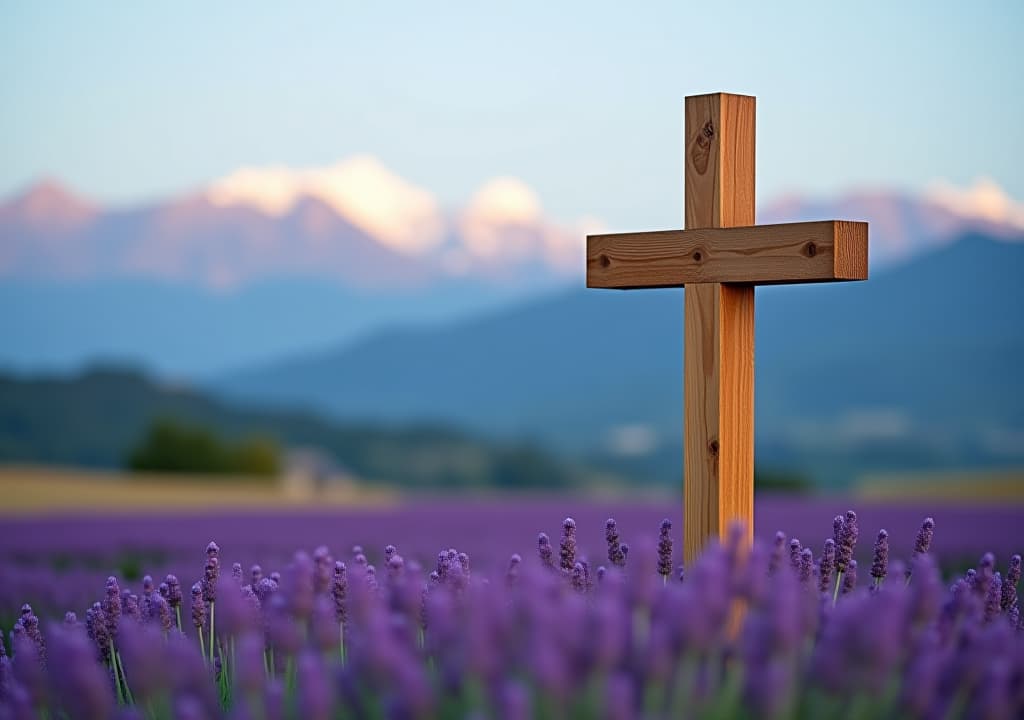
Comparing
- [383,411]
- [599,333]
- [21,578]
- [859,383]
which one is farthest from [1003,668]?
[599,333]

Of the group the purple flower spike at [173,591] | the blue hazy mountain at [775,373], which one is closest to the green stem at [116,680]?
the purple flower spike at [173,591]

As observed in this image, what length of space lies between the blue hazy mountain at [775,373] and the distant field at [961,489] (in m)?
29.7

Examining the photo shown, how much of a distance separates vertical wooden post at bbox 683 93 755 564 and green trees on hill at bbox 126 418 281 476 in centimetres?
3396

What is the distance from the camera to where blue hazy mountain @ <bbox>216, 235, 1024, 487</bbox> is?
80.5 metres

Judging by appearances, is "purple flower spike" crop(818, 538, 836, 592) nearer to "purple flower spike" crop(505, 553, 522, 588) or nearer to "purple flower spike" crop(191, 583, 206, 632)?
"purple flower spike" crop(505, 553, 522, 588)

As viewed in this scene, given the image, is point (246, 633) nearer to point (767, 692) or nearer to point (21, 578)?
point (767, 692)

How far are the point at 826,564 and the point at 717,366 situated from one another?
60cm

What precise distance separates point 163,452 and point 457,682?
36.3 m

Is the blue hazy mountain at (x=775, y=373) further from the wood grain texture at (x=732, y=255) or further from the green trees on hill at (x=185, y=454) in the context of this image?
the wood grain texture at (x=732, y=255)

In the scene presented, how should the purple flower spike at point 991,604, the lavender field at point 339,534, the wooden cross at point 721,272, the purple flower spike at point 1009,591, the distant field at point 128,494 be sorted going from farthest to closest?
the distant field at point 128,494 → the lavender field at point 339,534 → the wooden cross at point 721,272 → the purple flower spike at point 1009,591 → the purple flower spike at point 991,604

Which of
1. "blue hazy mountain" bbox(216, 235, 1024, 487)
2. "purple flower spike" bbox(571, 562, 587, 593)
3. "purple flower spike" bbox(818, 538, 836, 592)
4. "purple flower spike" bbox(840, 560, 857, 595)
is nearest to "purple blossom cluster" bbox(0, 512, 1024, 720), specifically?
"purple flower spike" bbox(571, 562, 587, 593)

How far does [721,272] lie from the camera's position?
390 centimetres

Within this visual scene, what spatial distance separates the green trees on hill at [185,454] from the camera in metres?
37.2

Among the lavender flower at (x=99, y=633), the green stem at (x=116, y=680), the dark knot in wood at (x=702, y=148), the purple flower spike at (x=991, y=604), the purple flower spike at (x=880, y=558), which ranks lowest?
the green stem at (x=116, y=680)
